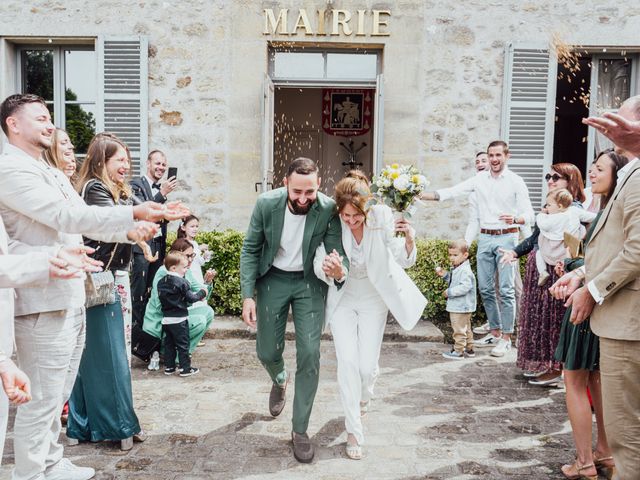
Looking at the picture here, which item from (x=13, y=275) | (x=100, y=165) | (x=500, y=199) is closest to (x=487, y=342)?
(x=500, y=199)

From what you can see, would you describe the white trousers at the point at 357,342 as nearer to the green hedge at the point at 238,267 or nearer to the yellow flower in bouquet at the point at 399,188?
the yellow flower in bouquet at the point at 399,188

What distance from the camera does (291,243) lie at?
4.38 metres

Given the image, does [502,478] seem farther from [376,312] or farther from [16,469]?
[16,469]

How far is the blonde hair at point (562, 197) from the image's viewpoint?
5.36m

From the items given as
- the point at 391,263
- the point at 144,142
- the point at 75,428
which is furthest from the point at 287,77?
the point at 75,428

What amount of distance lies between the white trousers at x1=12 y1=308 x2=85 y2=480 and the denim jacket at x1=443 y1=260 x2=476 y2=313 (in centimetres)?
430

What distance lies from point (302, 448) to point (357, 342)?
800 millimetres

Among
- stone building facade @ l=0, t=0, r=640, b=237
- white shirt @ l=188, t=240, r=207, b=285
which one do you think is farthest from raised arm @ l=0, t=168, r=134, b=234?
stone building facade @ l=0, t=0, r=640, b=237

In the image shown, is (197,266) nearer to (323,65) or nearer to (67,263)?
(323,65)

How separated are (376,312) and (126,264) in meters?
1.74

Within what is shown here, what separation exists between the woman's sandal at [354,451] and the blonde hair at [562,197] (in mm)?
2756

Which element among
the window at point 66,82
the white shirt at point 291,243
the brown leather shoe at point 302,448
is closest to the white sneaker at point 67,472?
the brown leather shoe at point 302,448

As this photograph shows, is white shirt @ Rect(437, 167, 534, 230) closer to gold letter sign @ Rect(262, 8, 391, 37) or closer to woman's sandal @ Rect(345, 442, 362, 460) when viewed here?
gold letter sign @ Rect(262, 8, 391, 37)

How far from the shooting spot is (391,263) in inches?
174
